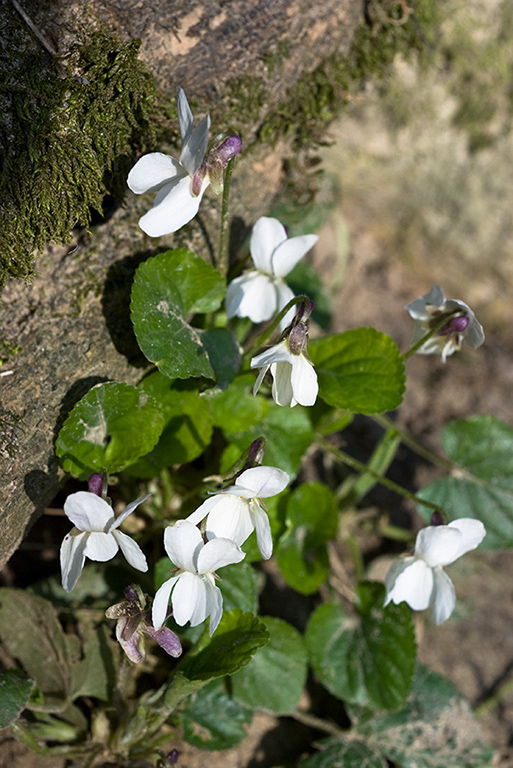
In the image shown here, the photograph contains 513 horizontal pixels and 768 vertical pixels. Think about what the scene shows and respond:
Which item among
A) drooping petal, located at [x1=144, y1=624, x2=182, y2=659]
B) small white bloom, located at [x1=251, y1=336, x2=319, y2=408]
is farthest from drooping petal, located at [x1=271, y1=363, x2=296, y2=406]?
drooping petal, located at [x1=144, y1=624, x2=182, y2=659]

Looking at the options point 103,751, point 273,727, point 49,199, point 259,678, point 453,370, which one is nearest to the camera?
point 49,199

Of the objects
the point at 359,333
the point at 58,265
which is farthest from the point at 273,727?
Result: the point at 58,265

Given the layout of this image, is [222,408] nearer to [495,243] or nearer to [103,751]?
[103,751]

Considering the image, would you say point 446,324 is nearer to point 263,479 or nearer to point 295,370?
point 295,370

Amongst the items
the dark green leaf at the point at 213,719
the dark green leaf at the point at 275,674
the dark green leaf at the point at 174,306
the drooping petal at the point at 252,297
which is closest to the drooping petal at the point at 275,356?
the dark green leaf at the point at 174,306

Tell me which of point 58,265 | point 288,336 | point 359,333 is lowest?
point 359,333

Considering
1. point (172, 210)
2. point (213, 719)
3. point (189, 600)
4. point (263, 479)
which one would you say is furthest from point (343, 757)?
point (172, 210)

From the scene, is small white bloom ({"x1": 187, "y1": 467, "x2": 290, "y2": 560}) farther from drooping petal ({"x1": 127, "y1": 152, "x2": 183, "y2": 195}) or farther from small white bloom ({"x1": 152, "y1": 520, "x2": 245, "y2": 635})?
drooping petal ({"x1": 127, "y1": 152, "x2": 183, "y2": 195})
